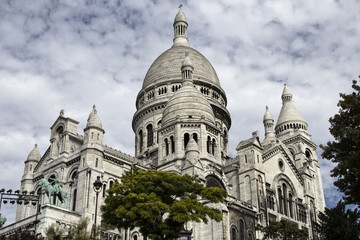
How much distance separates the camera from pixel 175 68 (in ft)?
249

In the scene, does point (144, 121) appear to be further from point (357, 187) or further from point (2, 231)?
point (357, 187)

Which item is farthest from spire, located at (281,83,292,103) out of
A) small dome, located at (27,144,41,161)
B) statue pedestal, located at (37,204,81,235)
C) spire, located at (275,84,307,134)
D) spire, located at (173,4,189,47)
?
statue pedestal, located at (37,204,81,235)

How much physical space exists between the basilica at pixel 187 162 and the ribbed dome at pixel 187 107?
127mm

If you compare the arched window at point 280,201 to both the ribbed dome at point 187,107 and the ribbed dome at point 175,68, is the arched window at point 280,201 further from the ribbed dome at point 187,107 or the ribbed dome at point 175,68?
the ribbed dome at point 175,68

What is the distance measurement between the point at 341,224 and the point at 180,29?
52.1 meters

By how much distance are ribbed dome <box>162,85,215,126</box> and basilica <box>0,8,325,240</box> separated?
127 mm

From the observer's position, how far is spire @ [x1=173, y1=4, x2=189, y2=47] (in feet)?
278

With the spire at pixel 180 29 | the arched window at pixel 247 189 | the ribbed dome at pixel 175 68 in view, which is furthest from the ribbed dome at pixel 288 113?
the arched window at pixel 247 189

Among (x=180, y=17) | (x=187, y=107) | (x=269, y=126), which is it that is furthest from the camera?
(x=180, y=17)

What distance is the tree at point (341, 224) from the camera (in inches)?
1706

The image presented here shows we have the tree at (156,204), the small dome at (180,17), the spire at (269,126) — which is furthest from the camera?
the small dome at (180,17)

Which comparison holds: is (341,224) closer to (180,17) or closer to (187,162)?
(187,162)

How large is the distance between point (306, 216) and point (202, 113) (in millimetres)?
19062

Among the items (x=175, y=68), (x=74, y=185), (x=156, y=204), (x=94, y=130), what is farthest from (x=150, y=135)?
(x=156, y=204)
